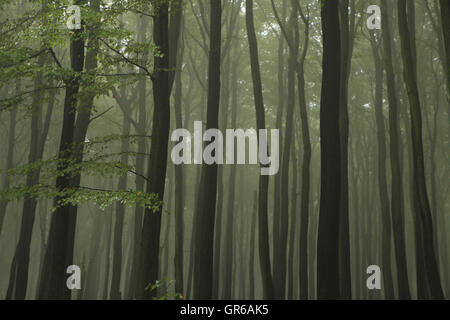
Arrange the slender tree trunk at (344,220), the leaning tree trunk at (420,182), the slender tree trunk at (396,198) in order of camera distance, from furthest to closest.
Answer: the slender tree trunk at (396,198) → the slender tree trunk at (344,220) → the leaning tree trunk at (420,182)

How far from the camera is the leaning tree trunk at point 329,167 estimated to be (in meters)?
7.21

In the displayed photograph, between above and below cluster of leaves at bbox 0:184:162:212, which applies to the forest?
above

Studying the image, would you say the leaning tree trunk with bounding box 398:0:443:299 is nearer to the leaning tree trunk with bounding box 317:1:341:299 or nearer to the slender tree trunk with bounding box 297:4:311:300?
the leaning tree trunk with bounding box 317:1:341:299

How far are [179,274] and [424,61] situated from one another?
56.3 ft

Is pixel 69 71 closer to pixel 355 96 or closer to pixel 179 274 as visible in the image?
pixel 179 274

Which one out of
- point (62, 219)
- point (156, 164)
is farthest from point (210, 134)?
point (62, 219)

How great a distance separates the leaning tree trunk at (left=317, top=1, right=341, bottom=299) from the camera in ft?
23.7

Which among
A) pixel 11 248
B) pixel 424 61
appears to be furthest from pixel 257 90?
pixel 11 248

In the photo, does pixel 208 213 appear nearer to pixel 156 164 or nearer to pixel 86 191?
pixel 156 164

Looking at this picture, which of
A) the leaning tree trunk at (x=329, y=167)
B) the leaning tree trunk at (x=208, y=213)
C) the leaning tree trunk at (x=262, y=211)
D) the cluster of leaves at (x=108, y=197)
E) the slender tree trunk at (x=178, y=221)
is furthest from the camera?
the slender tree trunk at (x=178, y=221)

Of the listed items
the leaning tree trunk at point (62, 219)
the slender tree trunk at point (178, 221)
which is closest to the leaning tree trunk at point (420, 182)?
the leaning tree trunk at point (62, 219)

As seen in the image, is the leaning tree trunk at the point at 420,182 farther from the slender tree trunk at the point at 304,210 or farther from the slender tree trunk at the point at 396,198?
the slender tree trunk at the point at 304,210

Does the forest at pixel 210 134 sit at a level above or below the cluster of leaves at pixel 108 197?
above

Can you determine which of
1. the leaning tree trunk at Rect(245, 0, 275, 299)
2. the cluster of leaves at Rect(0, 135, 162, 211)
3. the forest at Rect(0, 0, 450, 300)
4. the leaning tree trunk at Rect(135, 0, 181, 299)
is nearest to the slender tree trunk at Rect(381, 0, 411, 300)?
the forest at Rect(0, 0, 450, 300)
